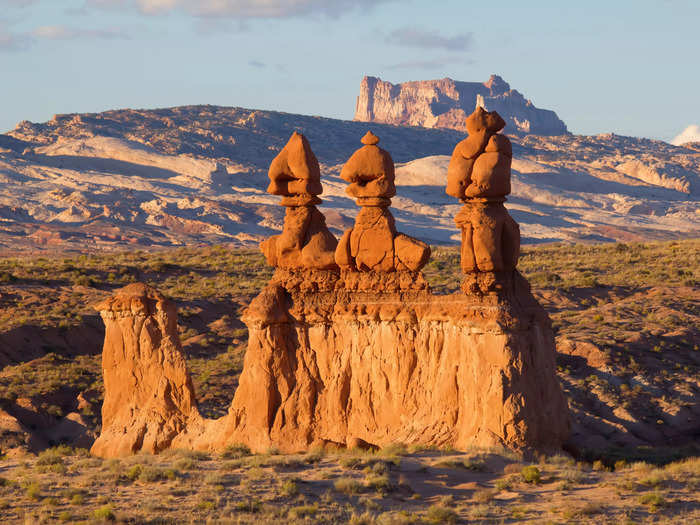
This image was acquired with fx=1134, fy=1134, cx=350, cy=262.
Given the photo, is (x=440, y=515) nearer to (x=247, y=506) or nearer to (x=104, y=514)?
(x=247, y=506)

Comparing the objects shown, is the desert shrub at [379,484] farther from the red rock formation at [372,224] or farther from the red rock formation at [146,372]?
the red rock formation at [146,372]

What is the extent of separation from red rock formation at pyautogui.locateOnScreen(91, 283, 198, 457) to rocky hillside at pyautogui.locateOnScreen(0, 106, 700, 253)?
74978mm

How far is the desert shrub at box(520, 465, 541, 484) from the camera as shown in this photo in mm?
17641

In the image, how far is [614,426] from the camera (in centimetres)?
2986

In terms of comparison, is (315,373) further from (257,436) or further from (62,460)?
(62,460)

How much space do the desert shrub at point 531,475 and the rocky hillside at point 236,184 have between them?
83224 millimetres

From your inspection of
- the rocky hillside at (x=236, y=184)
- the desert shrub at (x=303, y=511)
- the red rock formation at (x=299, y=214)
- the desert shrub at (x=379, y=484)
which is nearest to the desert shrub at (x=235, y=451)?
the red rock formation at (x=299, y=214)

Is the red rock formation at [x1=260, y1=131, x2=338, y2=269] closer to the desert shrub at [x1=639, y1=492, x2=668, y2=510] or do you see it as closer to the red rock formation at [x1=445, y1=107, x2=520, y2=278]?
the red rock formation at [x1=445, y1=107, x2=520, y2=278]

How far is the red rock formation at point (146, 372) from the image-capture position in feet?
76.9

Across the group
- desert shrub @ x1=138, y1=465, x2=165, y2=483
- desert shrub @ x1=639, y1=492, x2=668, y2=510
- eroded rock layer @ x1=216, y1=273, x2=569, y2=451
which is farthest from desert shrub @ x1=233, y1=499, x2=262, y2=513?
desert shrub @ x1=639, y1=492, x2=668, y2=510

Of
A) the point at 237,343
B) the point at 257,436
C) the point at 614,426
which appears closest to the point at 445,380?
the point at 257,436

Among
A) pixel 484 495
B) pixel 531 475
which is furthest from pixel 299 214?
pixel 484 495

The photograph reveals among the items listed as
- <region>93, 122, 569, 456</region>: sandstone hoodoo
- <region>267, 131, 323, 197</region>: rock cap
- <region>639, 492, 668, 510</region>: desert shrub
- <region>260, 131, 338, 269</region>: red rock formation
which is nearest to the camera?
<region>639, 492, 668, 510</region>: desert shrub

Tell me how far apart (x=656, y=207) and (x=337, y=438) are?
129940mm
